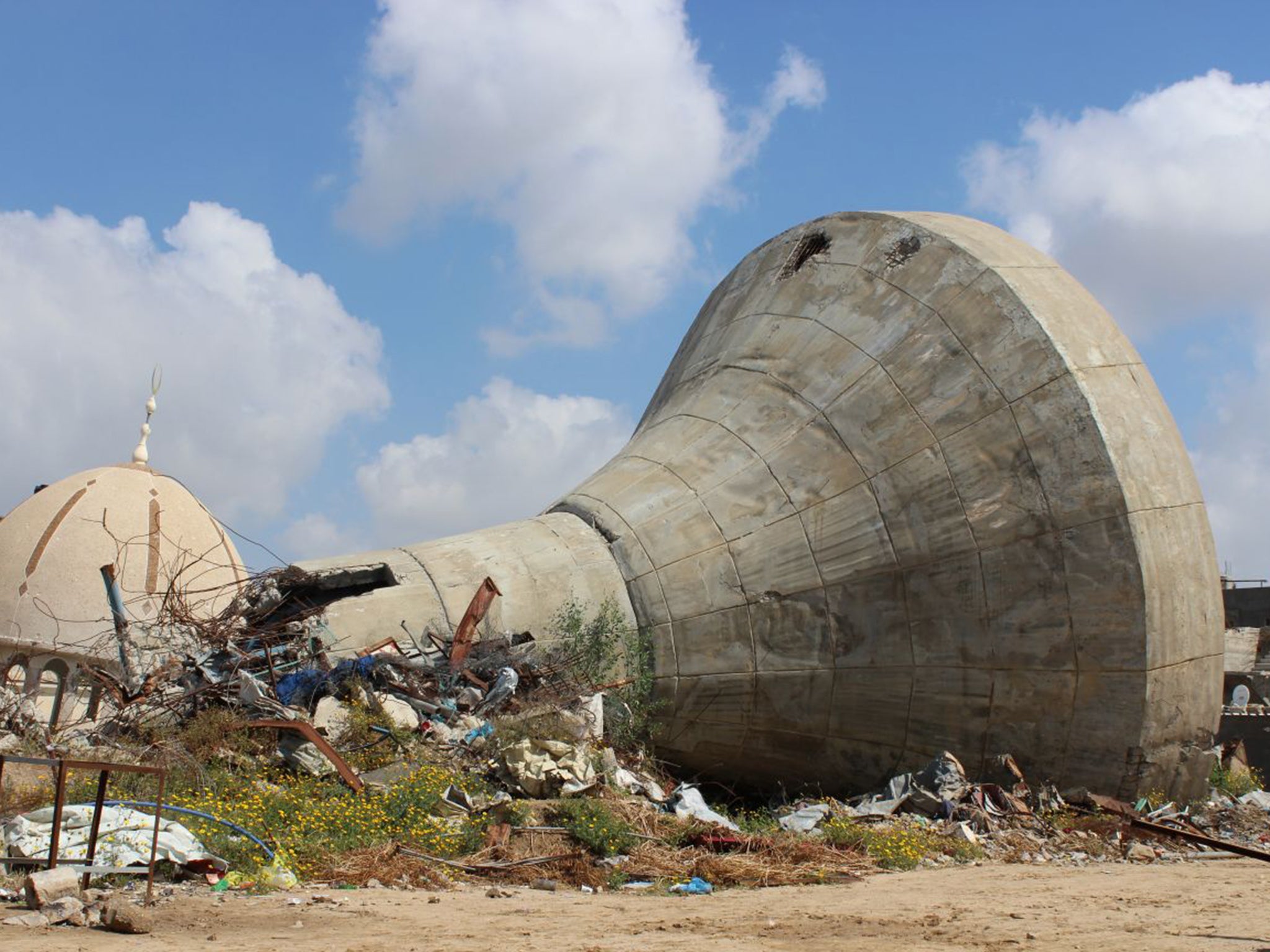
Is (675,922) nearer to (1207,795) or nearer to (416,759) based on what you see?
(416,759)

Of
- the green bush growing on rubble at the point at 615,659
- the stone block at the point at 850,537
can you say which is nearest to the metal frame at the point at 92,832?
the green bush growing on rubble at the point at 615,659

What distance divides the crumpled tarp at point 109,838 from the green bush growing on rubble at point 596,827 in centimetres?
233

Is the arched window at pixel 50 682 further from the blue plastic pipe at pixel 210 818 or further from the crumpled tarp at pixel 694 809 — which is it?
the blue plastic pipe at pixel 210 818

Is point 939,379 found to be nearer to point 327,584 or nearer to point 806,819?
point 806,819

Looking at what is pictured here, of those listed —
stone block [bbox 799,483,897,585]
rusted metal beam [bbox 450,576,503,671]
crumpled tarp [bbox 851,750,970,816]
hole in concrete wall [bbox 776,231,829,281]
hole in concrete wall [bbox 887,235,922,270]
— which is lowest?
crumpled tarp [bbox 851,750,970,816]

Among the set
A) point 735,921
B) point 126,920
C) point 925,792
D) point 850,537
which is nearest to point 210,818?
point 126,920

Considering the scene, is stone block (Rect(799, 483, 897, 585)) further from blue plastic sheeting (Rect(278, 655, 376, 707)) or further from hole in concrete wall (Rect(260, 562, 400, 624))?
blue plastic sheeting (Rect(278, 655, 376, 707))

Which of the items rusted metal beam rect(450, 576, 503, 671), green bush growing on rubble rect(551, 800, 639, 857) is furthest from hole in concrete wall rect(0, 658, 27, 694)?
green bush growing on rubble rect(551, 800, 639, 857)

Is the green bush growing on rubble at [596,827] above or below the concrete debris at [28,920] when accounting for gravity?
above

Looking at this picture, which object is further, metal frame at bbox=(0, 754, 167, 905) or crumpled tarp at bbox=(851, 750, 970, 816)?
crumpled tarp at bbox=(851, 750, 970, 816)

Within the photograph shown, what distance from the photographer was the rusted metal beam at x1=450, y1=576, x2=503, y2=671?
10820 millimetres

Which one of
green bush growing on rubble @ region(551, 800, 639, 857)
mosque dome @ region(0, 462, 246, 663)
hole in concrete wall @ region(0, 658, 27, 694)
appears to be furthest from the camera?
mosque dome @ region(0, 462, 246, 663)

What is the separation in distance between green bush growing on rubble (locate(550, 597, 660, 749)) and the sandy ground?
3.39 m

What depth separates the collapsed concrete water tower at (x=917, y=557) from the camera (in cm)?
1052
